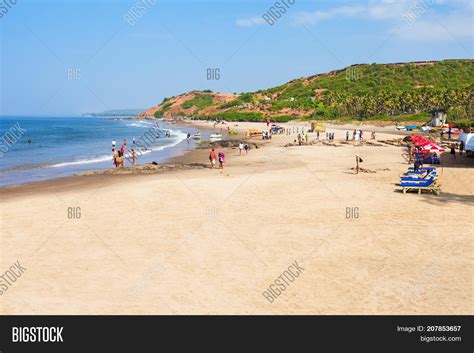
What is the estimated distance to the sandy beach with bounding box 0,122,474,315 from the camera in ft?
30.8

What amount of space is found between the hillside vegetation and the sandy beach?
6406 cm

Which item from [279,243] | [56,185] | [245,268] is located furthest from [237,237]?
[56,185]

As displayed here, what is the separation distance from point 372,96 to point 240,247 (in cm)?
9853

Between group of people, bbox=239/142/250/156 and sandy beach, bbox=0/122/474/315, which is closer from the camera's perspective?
sandy beach, bbox=0/122/474/315

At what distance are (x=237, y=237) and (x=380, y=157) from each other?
22521 millimetres


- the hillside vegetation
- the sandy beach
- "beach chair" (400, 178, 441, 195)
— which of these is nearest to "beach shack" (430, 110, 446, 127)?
the hillside vegetation

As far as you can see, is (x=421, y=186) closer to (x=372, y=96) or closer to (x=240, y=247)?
(x=240, y=247)

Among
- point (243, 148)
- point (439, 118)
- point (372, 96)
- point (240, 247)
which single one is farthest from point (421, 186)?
point (372, 96)

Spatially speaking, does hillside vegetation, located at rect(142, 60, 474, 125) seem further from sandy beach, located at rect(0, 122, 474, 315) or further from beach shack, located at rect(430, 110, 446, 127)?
sandy beach, located at rect(0, 122, 474, 315)

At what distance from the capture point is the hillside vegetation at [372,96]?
282ft

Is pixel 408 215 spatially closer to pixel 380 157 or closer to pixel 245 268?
pixel 245 268

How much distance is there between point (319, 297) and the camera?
951cm

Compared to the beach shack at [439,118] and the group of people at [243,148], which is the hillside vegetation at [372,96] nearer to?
the beach shack at [439,118]
